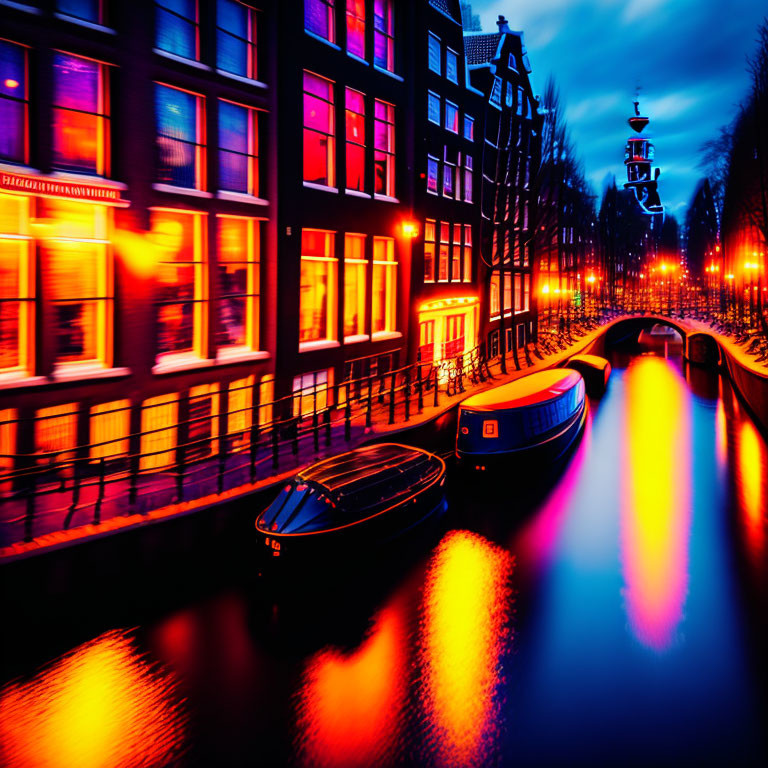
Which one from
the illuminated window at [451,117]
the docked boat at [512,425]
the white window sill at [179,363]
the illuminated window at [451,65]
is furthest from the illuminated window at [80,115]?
the illuminated window at [451,65]

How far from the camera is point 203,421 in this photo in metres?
14.8

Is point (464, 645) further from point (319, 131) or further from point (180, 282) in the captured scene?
point (319, 131)

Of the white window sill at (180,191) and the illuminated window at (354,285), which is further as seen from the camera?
the illuminated window at (354,285)

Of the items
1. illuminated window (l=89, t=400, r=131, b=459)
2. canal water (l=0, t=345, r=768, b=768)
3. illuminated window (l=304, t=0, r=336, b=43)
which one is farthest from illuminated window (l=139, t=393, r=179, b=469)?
illuminated window (l=304, t=0, r=336, b=43)

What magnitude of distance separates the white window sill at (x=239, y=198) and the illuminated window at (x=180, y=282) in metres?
0.74

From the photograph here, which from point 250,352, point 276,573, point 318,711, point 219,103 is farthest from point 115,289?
point 318,711

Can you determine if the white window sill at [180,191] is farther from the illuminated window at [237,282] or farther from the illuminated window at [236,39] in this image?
the illuminated window at [236,39]

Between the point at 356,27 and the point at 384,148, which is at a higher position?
the point at 356,27

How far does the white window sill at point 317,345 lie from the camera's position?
59.8ft

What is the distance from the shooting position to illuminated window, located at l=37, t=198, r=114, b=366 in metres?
12.2

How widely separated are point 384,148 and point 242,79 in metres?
7.47

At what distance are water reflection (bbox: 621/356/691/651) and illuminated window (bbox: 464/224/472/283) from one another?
362 inches

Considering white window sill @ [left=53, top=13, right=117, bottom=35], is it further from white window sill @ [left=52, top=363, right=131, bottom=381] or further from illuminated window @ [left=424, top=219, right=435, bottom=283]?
illuminated window @ [left=424, top=219, right=435, bottom=283]

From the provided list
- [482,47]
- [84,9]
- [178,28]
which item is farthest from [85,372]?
[482,47]
